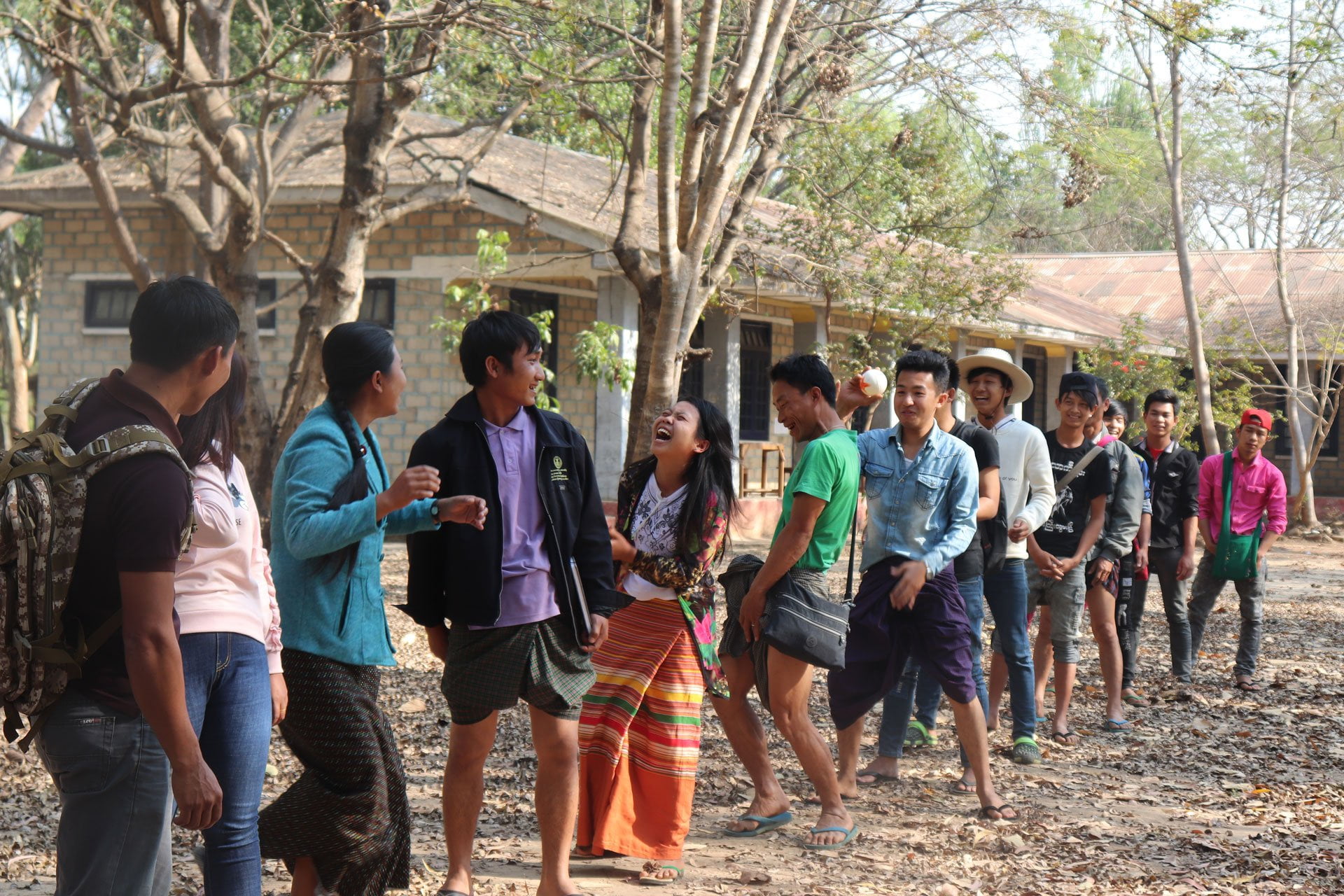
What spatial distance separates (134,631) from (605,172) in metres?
18.8

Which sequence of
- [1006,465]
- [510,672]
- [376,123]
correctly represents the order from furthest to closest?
[376,123] → [1006,465] → [510,672]

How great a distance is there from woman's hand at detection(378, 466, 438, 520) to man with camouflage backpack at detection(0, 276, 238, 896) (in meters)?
0.84

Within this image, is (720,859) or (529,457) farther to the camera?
(720,859)

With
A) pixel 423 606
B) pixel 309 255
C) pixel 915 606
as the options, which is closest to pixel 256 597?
pixel 423 606

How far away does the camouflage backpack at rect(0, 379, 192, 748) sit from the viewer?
2.62m

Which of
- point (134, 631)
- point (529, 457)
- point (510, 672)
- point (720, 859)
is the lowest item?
point (720, 859)

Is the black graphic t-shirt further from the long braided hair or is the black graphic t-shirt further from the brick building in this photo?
the brick building

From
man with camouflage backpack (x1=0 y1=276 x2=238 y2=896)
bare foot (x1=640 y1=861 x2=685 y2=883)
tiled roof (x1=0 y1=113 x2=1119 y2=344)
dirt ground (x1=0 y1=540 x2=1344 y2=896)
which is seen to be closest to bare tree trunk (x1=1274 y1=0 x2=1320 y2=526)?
tiled roof (x1=0 y1=113 x2=1119 y2=344)

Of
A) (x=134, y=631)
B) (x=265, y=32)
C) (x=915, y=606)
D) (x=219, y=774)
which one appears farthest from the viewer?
(x=265, y=32)

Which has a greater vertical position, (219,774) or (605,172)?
(605,172)

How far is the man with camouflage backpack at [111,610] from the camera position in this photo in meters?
2.64

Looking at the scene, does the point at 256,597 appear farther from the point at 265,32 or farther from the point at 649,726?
the point at 265,32

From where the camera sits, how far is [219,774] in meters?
3.19

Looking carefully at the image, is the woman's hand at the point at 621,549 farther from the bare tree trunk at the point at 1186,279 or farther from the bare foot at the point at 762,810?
the bare tree trunk at the point at 1186,279
